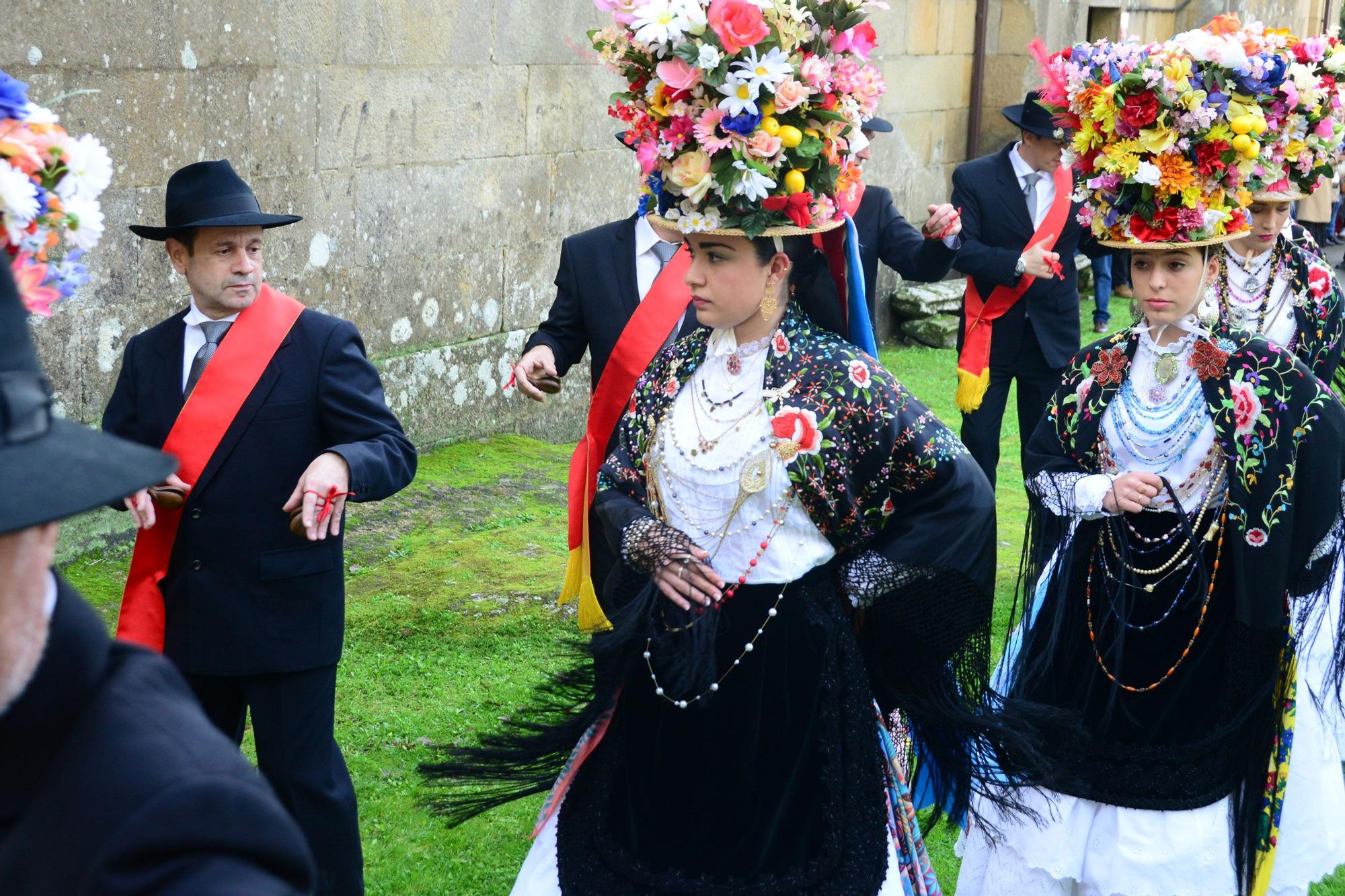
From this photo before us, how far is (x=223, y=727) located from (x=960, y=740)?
1.68 meters

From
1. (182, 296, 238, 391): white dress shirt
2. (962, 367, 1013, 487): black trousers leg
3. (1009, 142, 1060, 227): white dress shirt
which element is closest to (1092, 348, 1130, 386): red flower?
(182, 296, 238, 391): white dress shirt

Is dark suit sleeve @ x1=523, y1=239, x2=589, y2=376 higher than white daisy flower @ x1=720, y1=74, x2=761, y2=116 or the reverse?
the reverse

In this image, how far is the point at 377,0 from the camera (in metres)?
7.05

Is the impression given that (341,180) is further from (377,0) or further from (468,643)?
(468,643)

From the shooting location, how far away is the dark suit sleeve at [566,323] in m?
4.55

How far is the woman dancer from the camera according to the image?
372cm

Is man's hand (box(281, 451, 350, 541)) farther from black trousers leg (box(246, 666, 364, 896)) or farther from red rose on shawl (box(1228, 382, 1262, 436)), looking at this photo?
red rose on shawl (box(1228, 382, 1262, 436))

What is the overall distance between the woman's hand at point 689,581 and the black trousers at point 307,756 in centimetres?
95

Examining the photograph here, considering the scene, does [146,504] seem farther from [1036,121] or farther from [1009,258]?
[1036,121]

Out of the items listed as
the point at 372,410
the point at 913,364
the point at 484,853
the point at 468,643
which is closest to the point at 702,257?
the point at 372,410

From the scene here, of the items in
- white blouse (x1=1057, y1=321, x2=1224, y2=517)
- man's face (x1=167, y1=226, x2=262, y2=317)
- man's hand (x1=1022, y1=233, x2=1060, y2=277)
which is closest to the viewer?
man's face (x1=167, y1=226, x2=262, y2=317)

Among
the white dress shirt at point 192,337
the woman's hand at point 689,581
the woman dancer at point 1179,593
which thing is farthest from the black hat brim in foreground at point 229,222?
the woman dancer at point 1179,593

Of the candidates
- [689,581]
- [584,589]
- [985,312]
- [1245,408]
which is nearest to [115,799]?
[689,581]

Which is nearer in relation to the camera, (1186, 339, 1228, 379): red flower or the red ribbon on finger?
the red ribbon on finger
